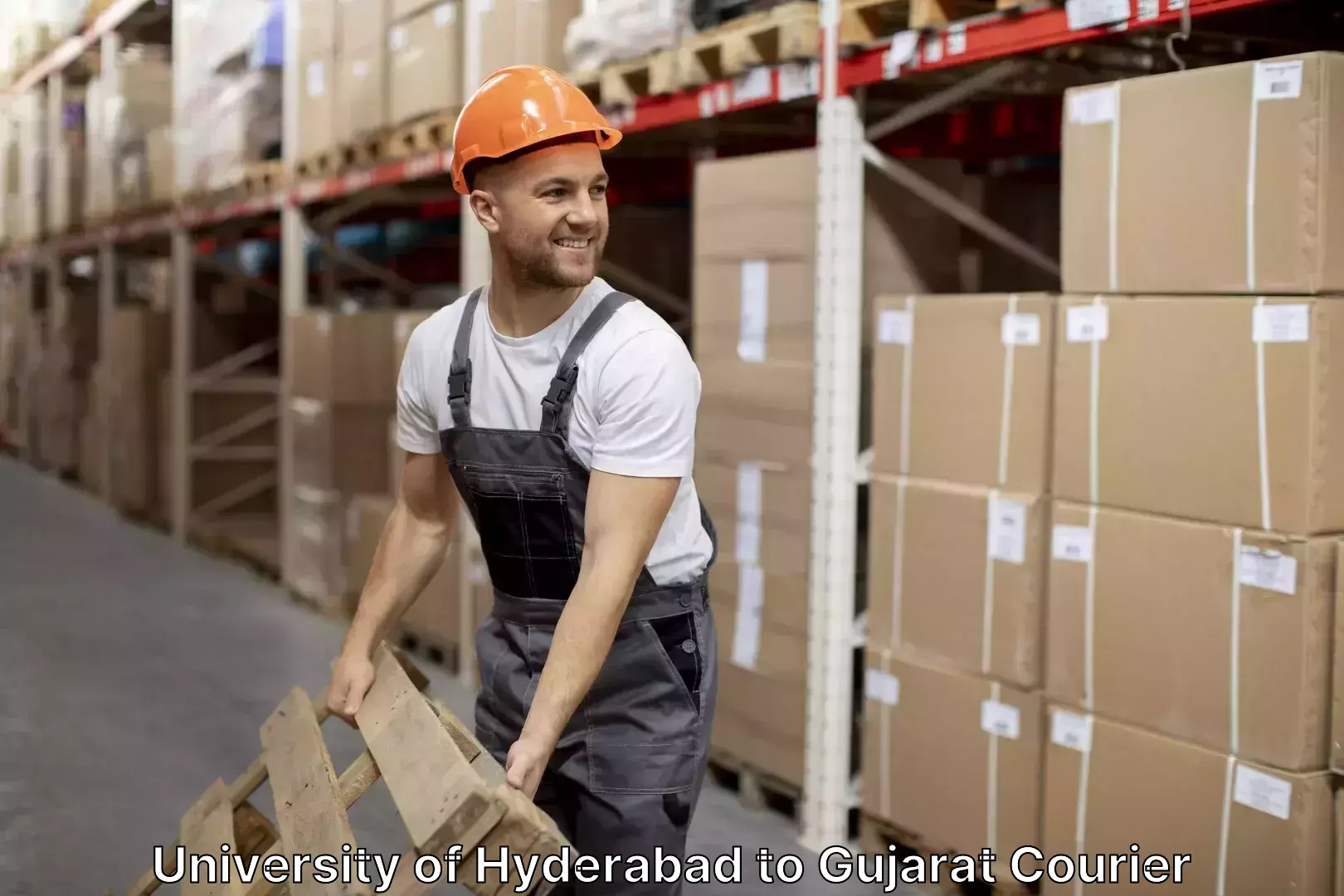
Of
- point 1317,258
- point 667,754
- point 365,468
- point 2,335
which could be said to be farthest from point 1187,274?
point 2,335

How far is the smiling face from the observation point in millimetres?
2271

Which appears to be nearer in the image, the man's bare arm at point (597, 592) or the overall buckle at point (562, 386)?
the man's bare arm at point (597, 592)

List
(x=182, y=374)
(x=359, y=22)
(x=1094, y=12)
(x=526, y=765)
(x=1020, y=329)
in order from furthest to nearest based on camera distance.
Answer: (x=182, y=374) < (x=359, y=22) < (x=1020, y=329) < (x=1094, y=12) < (x=526, y=765)

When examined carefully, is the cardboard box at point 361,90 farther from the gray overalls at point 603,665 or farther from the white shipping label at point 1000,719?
the gray overalls at point 603,665

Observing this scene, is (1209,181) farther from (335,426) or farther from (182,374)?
(182,374)

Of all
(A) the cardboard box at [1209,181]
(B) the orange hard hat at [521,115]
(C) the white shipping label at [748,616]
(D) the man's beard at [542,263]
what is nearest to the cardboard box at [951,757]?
(C) the white shipping label at [748,616]

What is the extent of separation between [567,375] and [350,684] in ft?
2.35

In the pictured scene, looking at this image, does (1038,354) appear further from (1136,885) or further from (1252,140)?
(1136,885)

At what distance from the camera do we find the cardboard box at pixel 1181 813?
2.92 meters

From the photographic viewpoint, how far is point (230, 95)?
331 inches

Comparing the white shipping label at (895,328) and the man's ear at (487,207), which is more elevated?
the man's ear at (487,207)

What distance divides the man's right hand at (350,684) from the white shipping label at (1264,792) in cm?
177

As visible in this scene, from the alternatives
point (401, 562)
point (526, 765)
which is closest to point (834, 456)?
point (401, 562)

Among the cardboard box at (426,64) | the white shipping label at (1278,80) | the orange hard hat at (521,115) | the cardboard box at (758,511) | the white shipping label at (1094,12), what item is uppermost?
the cardboard box at (426,64)
